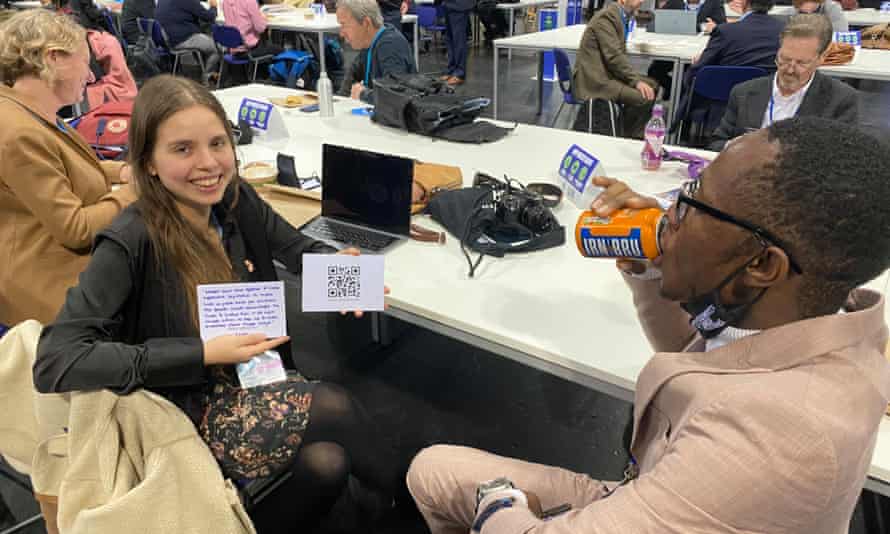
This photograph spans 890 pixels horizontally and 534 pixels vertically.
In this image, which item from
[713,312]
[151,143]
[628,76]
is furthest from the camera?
[628,76]

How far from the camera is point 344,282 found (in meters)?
1.41

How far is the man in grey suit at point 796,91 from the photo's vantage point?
2471 mm

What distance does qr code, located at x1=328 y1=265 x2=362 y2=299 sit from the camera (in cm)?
139

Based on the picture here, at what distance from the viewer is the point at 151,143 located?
1291 millimetres

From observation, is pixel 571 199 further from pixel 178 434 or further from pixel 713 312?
pixel 178 434

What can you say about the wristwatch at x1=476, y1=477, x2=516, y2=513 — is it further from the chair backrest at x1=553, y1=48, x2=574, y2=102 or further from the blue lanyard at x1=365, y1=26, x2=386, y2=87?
the chair backrest at x1=553, y1=48, x2=574, y2=102

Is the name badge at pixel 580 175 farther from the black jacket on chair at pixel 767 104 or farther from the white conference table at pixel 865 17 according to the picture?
the white conference table at pixel 865 17

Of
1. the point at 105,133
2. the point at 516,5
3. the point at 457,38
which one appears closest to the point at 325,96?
the point at 105,133

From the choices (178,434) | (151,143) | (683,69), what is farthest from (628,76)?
(178,434)

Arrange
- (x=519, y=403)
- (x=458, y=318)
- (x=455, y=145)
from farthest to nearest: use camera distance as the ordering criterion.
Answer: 1. (x=455, y=145)
2. (x=519, y=403)
3. (x=458, y=318)

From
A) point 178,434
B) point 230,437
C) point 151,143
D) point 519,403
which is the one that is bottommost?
point 519,403

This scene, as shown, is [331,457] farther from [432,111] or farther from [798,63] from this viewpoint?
[798,63]

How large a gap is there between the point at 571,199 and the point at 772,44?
8.36ft

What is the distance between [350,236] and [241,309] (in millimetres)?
548
